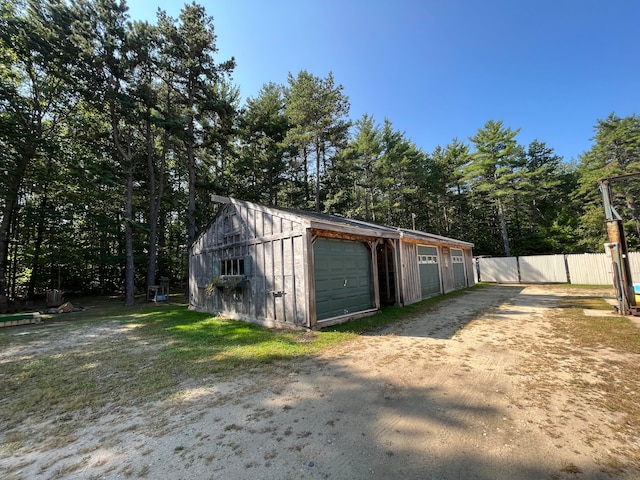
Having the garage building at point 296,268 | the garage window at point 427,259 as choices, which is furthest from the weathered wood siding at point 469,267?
the garage building at point 296,268

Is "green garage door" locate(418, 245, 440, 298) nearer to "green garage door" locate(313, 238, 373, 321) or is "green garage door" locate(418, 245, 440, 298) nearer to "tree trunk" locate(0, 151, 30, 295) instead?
"green garage door" locate(313, 238, 373, 321)

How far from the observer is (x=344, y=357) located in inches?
187

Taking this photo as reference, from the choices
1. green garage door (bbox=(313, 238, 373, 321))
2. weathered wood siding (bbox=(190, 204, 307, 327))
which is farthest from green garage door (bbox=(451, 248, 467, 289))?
weathered wood siding (bbox=(190, 204, 307, 327))

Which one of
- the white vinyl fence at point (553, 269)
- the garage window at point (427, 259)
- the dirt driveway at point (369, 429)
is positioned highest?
the garage window at point (427, 259)

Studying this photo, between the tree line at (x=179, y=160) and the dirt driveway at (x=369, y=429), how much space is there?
14.3 meters

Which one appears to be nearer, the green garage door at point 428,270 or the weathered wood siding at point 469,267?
the green garage door at point 428,270

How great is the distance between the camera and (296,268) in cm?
684

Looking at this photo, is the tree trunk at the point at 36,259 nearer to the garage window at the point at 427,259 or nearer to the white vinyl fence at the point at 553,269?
the garage window at the point at 427,259

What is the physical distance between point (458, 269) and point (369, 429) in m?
15.7

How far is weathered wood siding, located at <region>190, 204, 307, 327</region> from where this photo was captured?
6898 mm

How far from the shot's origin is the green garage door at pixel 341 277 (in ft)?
23.3

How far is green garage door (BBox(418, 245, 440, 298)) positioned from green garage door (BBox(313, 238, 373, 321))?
427 centimetres

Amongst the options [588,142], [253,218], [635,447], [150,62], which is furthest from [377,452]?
[588,142]

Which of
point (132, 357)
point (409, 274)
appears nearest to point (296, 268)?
point (132, 357)
